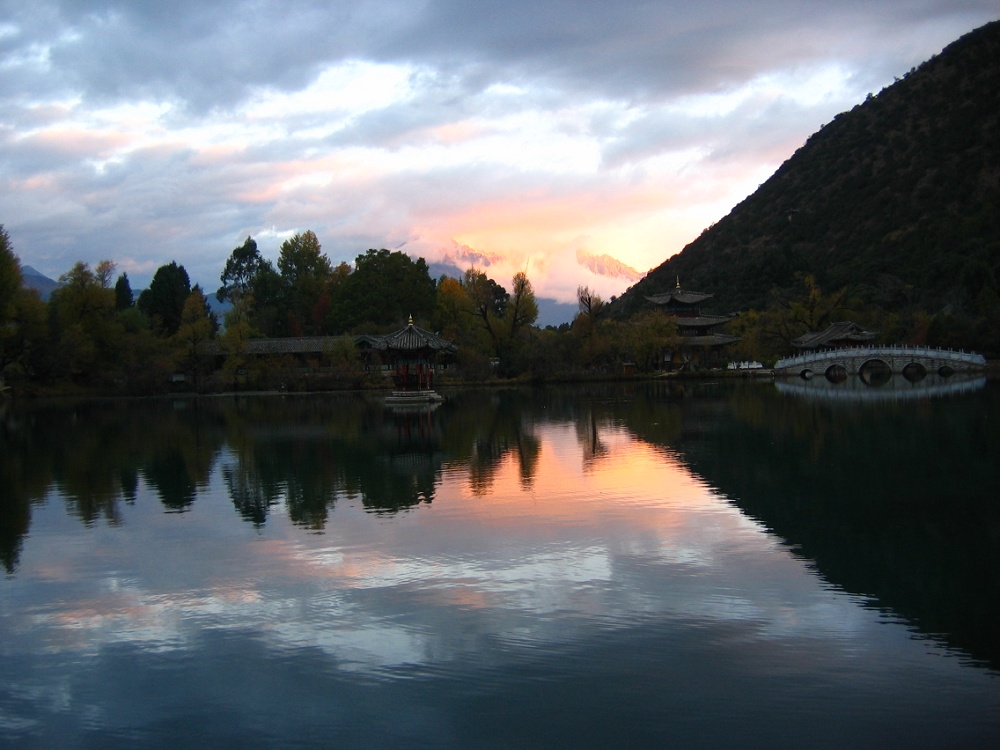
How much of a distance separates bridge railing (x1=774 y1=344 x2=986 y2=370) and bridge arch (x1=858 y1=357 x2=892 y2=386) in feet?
2.60

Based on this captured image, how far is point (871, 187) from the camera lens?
324 feet

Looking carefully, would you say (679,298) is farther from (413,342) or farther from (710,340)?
(413,342)

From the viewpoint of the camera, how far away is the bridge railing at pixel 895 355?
49.8 meters

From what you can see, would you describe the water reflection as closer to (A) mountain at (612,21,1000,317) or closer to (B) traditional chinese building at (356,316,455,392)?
(B) traditional chinese building at (356,316,455,392)

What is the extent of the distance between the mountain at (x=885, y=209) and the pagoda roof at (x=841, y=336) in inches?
323

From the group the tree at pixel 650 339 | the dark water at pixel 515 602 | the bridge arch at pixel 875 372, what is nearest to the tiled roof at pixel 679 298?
the tree at pixel 650 339

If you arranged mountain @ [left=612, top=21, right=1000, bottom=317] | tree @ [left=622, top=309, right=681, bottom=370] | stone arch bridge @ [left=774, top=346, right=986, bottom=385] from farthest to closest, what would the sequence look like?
mountain @ [left=612, top=21, right=1000, bottom=317] < tree @ [left=622, top=309, right=681, bottom=370] < stone arch bridge @ [left=774, top=346, right=986, bottom=385]

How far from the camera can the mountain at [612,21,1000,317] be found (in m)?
79.6

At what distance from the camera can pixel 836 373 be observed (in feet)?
201

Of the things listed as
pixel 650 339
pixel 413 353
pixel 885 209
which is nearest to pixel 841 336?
pixel 650 339

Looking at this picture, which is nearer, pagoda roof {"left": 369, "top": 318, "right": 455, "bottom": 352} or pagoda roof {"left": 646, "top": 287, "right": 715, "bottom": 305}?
pagoda roof {"left": 369, "top": 318, "right": 455, "bottom": 352}

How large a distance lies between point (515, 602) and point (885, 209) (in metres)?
96.4

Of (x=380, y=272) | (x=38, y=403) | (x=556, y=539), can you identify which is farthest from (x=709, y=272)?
(x=556, y=539)

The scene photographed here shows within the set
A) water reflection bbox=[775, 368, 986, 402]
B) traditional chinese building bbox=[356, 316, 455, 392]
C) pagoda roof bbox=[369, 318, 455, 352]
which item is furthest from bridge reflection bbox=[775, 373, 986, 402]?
traditional chinese building bbox=[356, 316, 455, 392]
